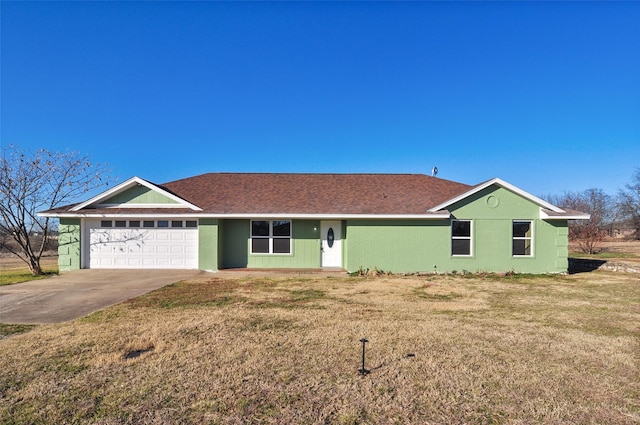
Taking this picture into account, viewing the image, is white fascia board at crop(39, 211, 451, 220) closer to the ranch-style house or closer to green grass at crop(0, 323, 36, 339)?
the ranch-style house

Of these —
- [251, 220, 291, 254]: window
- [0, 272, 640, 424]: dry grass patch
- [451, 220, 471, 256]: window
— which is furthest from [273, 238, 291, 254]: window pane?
[451, 220, 471, 256]: window

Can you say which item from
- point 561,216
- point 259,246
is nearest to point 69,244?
point 259,246

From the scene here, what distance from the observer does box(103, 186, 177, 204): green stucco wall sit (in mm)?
14656

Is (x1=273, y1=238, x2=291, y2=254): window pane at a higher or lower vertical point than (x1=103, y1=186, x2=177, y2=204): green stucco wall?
lower

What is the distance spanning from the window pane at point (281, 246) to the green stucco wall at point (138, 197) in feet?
16.0

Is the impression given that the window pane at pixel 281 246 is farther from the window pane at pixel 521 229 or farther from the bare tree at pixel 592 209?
the bare tree at pixel 592 209

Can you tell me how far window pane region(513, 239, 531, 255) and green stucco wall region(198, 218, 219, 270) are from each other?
12032 millimetres

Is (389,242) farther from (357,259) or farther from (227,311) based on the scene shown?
(227,311)

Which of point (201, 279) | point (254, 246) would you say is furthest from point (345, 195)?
point (201, 279)

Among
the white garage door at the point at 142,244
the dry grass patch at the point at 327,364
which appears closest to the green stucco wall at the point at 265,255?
the white garage door at the point at 142,244

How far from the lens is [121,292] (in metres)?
9.88

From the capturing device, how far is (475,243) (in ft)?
46.2

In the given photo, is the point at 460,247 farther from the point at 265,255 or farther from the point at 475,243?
the point at 265,255

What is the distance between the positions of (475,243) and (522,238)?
2007 mm
